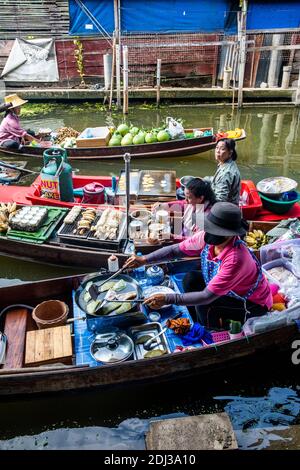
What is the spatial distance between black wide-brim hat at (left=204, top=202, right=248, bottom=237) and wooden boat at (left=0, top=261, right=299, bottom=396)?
1.36 metres

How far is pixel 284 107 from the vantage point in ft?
50.9

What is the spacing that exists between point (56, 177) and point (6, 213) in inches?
43.8

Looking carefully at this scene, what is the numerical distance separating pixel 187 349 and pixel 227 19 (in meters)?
14.4

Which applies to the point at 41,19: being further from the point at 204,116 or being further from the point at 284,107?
the point at 284,107

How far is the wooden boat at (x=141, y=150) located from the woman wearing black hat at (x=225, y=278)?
596 centimetres

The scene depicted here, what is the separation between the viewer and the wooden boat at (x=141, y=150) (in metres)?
10.3

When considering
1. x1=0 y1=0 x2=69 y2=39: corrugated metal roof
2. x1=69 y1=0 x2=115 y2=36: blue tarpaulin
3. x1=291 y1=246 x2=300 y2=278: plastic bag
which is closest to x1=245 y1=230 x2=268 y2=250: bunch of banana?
x1=291 y1=246 x2=300 y2=278: plastic bag

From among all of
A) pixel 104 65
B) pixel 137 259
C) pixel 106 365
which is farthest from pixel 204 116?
pixel 106 365

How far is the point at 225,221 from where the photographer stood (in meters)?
3.82

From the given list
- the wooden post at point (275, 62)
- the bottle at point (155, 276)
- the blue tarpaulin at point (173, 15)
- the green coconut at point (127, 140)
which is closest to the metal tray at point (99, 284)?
the bottle at point (155, 276)

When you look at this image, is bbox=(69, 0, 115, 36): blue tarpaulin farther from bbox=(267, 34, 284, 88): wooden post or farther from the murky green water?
bbox=(267, 34, 284, 88): wooden post

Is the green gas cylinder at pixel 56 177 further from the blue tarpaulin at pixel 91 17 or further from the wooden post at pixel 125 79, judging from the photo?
the blue tarpaulin at pixel 91 17

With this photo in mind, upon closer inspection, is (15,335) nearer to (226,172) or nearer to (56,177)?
(56,177)

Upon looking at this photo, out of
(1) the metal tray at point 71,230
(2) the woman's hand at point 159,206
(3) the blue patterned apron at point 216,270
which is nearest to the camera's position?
(3) the blue patterned apron at point 216,270
